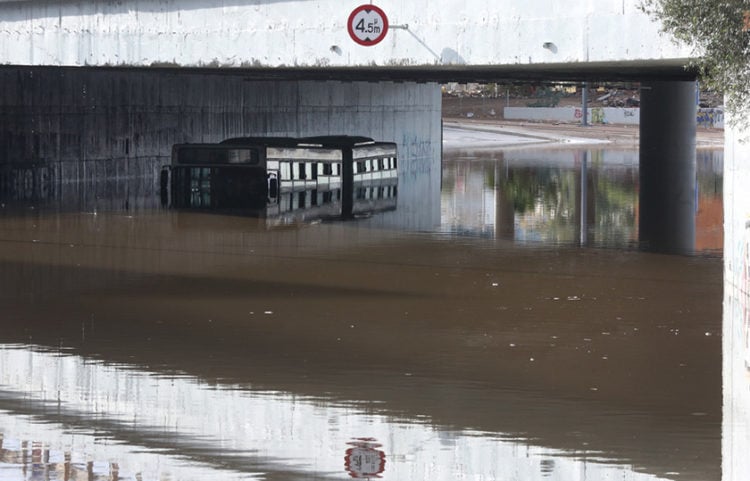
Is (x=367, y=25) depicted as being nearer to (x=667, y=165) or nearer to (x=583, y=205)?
(x=583, y=205)

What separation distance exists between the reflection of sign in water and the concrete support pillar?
19965 mm

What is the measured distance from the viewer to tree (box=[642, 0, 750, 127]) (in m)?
21.0

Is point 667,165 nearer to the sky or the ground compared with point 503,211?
nearer to the sky

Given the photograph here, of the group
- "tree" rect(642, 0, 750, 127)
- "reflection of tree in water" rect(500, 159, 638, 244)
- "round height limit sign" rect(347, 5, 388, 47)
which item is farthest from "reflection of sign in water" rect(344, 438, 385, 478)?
"reflection of tree in water" rect(500, 159, 638, 244)

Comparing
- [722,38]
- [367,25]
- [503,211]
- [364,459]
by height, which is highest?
[367,25]

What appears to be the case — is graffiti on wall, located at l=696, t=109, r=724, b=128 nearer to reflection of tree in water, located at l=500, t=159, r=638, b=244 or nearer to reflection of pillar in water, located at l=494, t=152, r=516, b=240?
reflection of tree in water, located at l=500, t=159, r=638, b=244

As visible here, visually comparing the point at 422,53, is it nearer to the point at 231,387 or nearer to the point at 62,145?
the point at 231,387

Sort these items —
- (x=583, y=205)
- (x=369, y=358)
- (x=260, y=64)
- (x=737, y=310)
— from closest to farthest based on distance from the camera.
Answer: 1. (x=369, y=358)
2. (x=737, y=310)
3. (x=260, y=64)
4. (x=583, y=205)

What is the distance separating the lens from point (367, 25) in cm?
2945

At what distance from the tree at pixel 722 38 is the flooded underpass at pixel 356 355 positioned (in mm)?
3085

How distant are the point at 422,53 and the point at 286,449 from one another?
16.7 m

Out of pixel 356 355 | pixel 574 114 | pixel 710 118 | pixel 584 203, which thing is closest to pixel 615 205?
pixel 584 203

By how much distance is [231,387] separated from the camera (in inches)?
628

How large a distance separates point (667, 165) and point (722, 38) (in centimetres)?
3841
